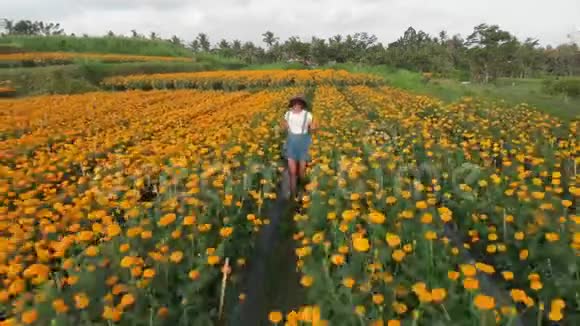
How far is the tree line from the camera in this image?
141 ft

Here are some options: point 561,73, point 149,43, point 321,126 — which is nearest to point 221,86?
point 321,126

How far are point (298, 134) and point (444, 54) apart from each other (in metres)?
61.5

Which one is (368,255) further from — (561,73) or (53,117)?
(561,73)

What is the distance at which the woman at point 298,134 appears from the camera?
562cm

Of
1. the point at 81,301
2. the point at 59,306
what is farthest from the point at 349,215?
the point at 59,306

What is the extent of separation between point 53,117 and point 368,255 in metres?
9.65

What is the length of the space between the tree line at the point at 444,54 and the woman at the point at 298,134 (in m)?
35.8

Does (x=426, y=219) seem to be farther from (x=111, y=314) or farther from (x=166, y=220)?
(x=111, y=314)

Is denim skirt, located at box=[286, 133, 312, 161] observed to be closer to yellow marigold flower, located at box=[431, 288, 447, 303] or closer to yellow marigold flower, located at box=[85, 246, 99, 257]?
yellow marigold flower, located at box=[85, 246, 99, 257]

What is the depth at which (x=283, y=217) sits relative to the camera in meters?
4.99

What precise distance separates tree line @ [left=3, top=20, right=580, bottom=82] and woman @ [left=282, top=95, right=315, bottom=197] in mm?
35817

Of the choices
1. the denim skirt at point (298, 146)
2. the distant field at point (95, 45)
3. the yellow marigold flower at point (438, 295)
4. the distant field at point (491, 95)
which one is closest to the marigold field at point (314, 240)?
the yellow marigold flower at point (438, 295)

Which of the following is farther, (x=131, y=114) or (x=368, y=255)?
(x=131, y=114)

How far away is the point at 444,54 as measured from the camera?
6025 cm
